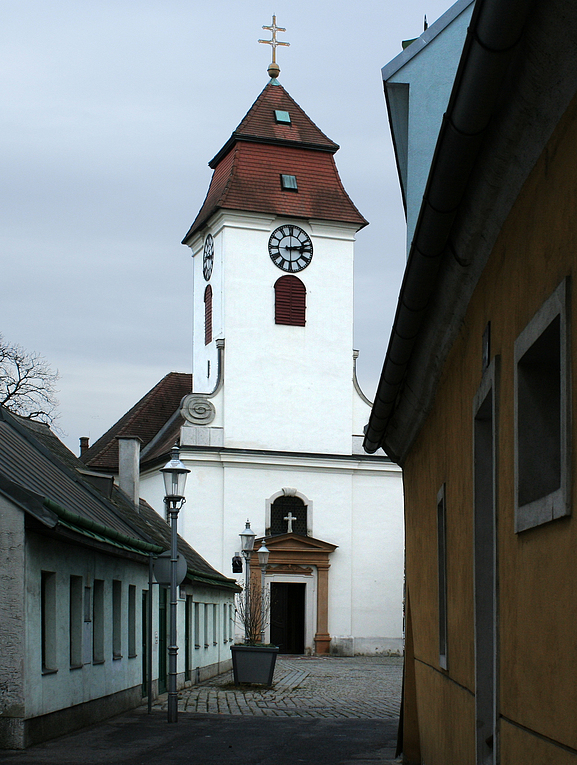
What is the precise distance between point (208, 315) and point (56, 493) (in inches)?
1329

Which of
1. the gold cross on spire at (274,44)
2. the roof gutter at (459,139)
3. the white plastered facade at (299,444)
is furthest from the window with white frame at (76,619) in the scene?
the gold cross on spire at (274,44)

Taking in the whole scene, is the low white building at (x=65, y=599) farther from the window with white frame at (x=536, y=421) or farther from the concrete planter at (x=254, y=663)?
the window with white frame at (x=536, y=421)

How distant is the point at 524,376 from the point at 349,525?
1662 inches

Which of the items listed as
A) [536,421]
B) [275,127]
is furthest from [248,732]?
[275,127]

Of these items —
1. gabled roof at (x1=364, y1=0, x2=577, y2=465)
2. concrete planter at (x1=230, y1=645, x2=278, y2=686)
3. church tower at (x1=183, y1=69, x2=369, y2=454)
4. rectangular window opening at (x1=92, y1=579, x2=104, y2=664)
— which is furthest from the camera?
church tower at (x1=183, y1=69, x2=369, y2=454)

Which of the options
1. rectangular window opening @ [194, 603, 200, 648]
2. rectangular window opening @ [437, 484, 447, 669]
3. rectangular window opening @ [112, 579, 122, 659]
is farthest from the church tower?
rectangular window opening @ [437, 484, 447, 669]

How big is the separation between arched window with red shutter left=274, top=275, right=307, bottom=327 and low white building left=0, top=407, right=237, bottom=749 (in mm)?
22597

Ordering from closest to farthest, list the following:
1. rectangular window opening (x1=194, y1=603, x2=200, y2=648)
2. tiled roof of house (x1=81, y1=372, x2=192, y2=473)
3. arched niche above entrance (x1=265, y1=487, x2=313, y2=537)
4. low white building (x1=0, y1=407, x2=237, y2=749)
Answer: low white building (x1=0, y1=407, x2=237, y2=749)
rectangular window opening (x1=194, y1=603, x2=200, y2=648)
arched niche above entrance (x1=265, y1=487, x2=313, y2=537)
tiled roof of house (x1=81, y1=372, x2=192, y2=473)

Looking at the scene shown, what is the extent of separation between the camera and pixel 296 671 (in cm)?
3266

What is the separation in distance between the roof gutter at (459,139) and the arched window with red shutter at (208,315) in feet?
139

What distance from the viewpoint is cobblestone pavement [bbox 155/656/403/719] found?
1933 centimetres

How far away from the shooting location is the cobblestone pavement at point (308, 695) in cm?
1933

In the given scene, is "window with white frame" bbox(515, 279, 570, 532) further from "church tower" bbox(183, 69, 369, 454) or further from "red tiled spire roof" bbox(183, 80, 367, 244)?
"red tiled spire roof" bbox(183, 80, 367, 244)

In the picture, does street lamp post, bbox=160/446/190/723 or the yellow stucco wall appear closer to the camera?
the yellow stucco wall
